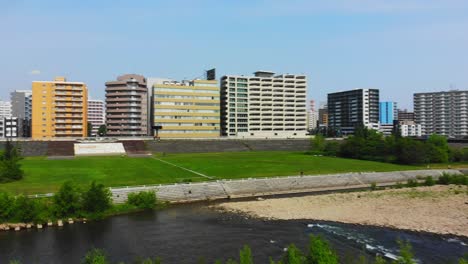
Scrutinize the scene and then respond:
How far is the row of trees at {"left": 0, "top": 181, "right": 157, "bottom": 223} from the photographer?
53188mm

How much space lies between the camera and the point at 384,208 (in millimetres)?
62656

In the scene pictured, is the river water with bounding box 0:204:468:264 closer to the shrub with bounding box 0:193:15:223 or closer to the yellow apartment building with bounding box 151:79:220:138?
the shrub with bounding box 0:193:15:223

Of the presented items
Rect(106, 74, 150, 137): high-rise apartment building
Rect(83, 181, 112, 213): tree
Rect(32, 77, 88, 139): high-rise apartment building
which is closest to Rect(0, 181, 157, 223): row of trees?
Rect(83, 181, 112, 213): tree

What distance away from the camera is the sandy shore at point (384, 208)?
5372 centimetres

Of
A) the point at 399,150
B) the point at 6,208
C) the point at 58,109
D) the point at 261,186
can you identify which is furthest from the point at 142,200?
the point at 58,109

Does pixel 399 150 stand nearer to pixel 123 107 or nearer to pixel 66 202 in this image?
pixel 66 202

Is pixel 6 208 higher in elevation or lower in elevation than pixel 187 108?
lower

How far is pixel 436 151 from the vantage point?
122 m

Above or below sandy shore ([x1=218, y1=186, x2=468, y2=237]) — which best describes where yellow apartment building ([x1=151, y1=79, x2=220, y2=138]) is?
above

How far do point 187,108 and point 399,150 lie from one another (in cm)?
9934

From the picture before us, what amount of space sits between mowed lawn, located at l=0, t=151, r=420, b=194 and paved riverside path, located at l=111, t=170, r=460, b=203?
20.6 ft

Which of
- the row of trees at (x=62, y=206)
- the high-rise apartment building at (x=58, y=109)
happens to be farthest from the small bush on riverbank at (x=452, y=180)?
the high-rise apartment building at (x=58, y=109)

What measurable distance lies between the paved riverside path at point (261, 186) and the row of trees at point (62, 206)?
20.6 ft

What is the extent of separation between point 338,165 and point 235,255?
250ft
